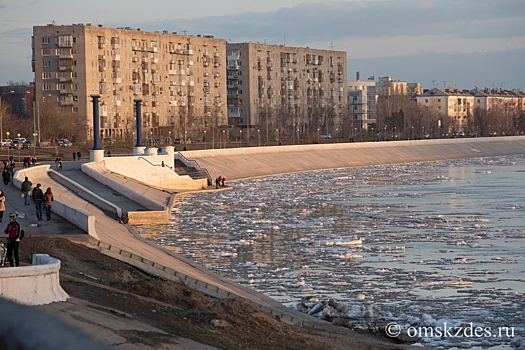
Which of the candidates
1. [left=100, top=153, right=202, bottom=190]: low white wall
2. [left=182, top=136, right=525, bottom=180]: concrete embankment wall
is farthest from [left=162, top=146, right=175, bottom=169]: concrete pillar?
[left=182, top=136, right=525, bottom=180]: concrete embankment wall

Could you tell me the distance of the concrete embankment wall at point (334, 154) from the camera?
70.0 m

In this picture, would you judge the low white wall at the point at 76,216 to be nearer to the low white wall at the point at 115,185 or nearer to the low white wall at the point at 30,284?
the low white wall at the point at 115,185

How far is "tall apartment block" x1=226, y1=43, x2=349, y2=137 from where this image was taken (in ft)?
413

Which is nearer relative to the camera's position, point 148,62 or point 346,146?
point 346,146

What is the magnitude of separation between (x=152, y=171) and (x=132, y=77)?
5243 centimetres

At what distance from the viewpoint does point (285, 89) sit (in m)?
132

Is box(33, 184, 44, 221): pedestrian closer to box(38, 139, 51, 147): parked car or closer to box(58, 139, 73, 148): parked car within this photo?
box(38, 139, 51, 147): parked car

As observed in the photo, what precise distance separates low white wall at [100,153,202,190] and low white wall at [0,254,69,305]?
40164 millimetres

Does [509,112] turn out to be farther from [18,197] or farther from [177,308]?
[177,308]

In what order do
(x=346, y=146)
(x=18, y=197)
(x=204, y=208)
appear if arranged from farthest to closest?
(x=346, y=146), (x=204, y=208), (x=18, y=197)

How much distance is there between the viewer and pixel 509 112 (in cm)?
19588

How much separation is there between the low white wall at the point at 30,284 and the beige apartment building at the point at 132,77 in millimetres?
77822

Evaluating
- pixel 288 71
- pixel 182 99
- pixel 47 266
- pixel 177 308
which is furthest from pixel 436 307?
pixel 288 71

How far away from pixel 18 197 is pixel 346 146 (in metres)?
63.6
